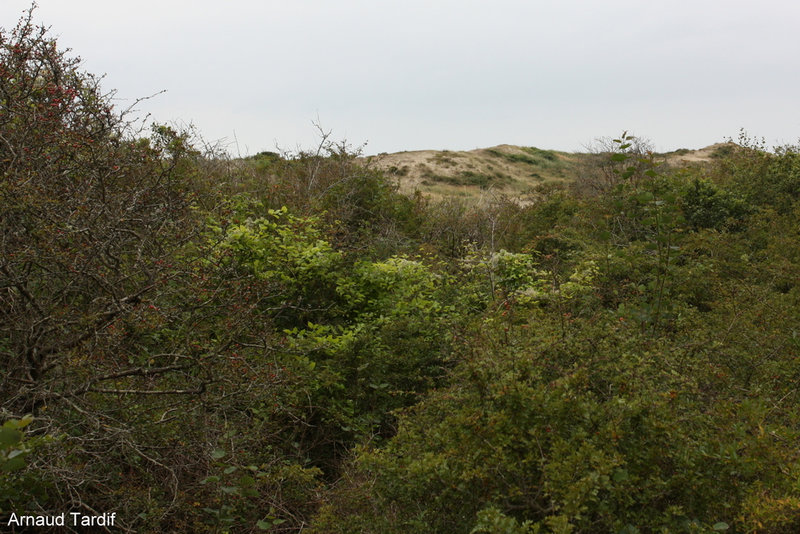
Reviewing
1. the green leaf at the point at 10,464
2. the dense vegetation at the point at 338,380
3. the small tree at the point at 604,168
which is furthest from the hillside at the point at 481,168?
the green leaf at the point at 10,464

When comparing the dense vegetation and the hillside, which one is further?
the hillside

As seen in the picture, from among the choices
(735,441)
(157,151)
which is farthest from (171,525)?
(735,441)

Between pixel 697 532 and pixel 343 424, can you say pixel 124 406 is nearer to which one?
pixel 343 424

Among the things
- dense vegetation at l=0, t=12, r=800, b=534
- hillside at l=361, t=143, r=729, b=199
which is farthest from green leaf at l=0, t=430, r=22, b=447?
hillside at l=361, t=143, r=729, b=199

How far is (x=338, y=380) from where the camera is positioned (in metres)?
5.40

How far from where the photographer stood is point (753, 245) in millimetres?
8812

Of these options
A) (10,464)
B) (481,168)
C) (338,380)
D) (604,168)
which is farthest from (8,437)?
(481,168)

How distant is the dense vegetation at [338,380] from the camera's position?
2.45 m

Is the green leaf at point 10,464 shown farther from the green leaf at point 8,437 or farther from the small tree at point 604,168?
the small tree at point 604,168

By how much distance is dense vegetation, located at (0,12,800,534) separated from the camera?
8.02 feet

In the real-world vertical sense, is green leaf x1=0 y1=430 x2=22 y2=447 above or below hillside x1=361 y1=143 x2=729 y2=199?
below

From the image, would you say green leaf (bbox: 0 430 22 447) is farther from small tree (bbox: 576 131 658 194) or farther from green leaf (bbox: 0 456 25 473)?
small tree (bbox: 576 131 658 194)

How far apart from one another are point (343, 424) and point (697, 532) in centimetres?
358

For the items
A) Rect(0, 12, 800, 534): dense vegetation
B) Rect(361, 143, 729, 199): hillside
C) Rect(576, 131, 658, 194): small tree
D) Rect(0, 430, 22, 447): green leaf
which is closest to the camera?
Rect(0, 430, 22, 447): green leaf
